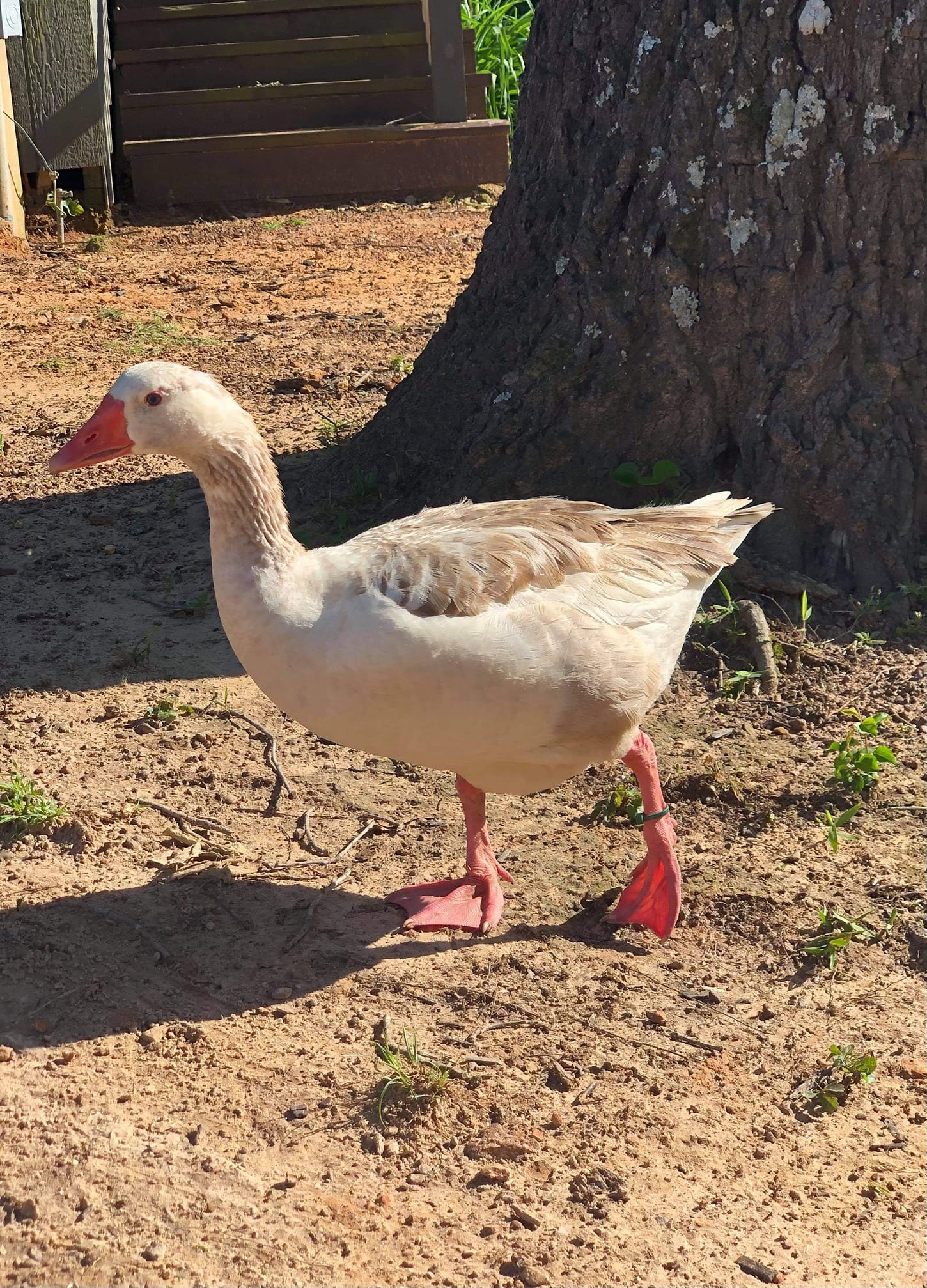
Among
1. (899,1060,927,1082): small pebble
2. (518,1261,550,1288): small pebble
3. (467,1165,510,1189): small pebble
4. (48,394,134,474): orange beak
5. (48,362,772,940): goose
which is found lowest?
(899,1060,927,1082): small pebble

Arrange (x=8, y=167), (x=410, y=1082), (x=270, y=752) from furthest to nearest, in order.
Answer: (x=8, y=167), (x=270, y=752), (x=410, y=1082)

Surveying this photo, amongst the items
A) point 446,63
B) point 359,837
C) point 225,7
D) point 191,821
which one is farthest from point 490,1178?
point 225,7

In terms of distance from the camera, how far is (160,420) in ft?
11.0

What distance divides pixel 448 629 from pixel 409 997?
1.01m

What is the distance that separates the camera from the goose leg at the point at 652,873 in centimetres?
364

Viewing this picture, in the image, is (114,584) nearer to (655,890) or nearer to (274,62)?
(655,890)

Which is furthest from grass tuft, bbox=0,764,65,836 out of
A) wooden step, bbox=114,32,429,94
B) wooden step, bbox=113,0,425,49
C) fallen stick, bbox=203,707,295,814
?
wooden step, bbox=113,0,425,49

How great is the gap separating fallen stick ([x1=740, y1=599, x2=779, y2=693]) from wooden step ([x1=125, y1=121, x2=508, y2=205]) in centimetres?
774

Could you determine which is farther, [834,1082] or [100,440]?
[100,440]

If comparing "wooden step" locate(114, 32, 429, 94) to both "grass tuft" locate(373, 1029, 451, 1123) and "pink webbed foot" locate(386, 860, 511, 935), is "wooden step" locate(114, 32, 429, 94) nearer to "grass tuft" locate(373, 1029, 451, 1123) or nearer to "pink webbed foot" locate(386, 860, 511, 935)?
"pink webbed foot" locate(386, 860, 511, 935)

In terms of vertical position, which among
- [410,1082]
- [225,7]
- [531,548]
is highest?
[225,7]

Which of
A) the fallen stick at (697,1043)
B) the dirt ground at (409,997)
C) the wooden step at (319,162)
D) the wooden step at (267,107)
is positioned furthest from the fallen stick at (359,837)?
the wooden step at (267,107)

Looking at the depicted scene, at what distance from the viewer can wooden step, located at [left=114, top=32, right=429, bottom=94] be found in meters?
11.0

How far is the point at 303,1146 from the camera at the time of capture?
114 inches
